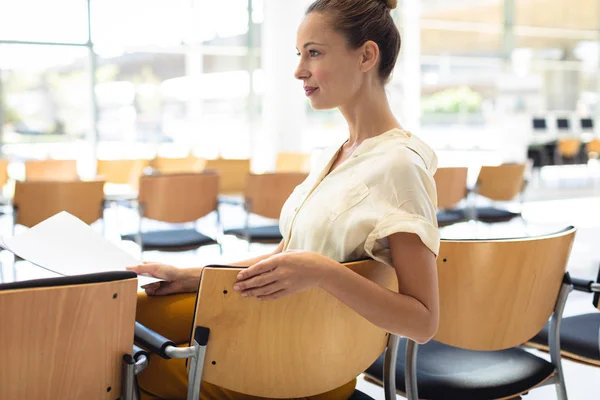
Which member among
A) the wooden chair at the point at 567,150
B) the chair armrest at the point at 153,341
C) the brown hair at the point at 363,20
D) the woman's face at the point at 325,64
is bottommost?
the chair armrest at the point at 153,341

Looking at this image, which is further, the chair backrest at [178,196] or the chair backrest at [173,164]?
the chair backrest at [173,164]

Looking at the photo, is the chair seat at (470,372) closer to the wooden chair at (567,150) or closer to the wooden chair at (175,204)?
the wooden chair at (175,204)

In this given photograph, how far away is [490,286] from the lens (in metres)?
1.62

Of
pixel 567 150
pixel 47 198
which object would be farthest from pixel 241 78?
pixel 567 150

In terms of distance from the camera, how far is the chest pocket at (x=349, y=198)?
1327mm

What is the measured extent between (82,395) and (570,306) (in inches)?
133

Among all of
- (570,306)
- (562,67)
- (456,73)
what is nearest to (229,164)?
(570,306)

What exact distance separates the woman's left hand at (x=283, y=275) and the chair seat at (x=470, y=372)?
67cm

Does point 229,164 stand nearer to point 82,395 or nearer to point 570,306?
point 570,306

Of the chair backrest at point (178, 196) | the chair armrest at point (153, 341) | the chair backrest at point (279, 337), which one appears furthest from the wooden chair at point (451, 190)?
the chair armrest at point (153, 341)

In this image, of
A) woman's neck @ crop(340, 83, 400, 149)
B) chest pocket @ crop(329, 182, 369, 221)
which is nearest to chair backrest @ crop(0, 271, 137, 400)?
chest pocket @ crop(329, 182, 369, 221)

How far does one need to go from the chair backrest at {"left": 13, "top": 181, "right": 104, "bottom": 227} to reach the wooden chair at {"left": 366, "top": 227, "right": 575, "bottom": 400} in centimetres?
266

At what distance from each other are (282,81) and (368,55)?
294 inches

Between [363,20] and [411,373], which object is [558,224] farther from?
[363,20]
